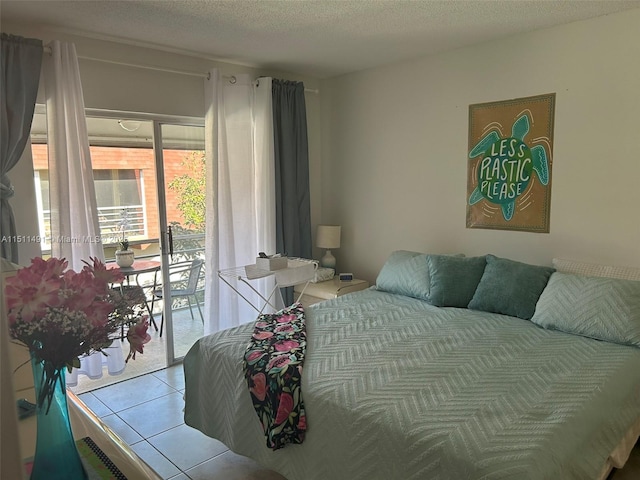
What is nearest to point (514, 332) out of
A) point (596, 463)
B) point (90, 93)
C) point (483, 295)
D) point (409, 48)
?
point (483, 295)

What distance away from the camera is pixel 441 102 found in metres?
3.68

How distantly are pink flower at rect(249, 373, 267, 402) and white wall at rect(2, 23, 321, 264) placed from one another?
72.3 inches

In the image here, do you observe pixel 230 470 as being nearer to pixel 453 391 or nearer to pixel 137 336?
pixel 453 391

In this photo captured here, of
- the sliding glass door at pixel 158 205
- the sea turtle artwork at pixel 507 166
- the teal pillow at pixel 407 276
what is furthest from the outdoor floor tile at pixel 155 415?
the sea turtle artwork at pixel 507 166

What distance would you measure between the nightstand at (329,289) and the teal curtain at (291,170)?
10.0 inches

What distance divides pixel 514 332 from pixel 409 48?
7.23ft

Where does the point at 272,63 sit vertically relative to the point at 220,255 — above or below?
above

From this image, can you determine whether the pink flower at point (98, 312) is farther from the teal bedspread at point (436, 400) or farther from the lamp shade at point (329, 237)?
the lamp shade at point (329, 237)

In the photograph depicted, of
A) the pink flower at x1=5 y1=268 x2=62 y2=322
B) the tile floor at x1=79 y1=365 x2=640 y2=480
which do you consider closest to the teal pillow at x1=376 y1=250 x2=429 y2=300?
the tile floor at x1=79 y1=365 x2=640 y2=480

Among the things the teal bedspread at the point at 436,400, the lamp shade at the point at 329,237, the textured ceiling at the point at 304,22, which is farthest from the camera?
the lamp shade at the point at 329,237

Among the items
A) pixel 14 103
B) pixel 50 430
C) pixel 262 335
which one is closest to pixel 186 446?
pixel 262 335

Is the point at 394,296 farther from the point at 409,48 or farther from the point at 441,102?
the point at 409,48

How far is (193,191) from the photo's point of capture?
384 centimetres

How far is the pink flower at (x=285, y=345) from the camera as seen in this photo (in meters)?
2.32
